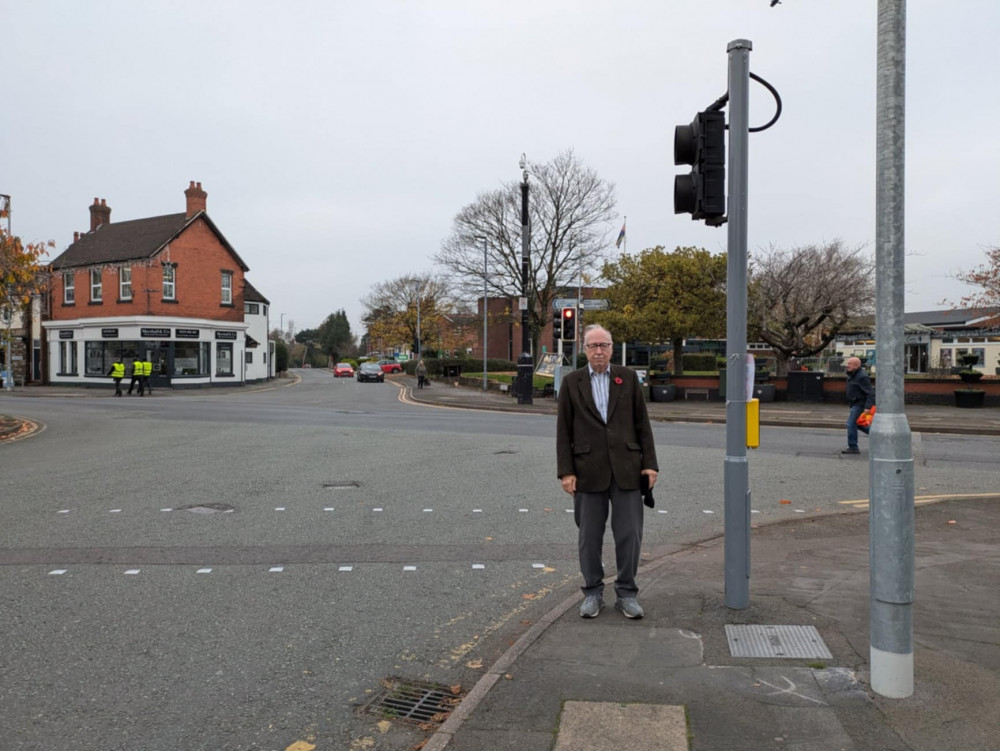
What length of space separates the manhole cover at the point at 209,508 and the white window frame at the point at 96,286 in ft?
122

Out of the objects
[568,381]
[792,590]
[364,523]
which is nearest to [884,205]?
[568,381]

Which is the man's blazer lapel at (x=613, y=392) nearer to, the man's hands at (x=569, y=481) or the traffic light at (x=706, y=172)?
the man's hands at (x=569, y=481)

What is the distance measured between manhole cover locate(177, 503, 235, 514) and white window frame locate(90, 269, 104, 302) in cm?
3708

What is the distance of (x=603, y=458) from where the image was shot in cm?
487

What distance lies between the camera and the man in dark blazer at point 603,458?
487cm

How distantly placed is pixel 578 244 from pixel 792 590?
132ft

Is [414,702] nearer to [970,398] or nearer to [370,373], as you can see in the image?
[970,398]

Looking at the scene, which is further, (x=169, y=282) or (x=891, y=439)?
(x=169, y=282)

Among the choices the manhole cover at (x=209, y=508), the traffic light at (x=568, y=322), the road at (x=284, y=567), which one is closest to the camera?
the road at (x=284, y=567)

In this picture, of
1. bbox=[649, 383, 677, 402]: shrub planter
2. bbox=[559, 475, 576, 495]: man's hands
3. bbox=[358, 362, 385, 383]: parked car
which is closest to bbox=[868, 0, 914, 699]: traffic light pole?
bbox=[559, 475, 576, 495]: man's hands

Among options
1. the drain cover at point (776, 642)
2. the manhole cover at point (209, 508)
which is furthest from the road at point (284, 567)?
the drain cover at point (776, 642)

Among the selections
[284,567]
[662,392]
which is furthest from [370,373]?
[284,567]

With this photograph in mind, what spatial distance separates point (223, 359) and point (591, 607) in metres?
42.4

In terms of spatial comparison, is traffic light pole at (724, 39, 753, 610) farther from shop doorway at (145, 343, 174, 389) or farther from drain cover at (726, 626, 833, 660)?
shop doorway at (145, 343, 174, 389)
